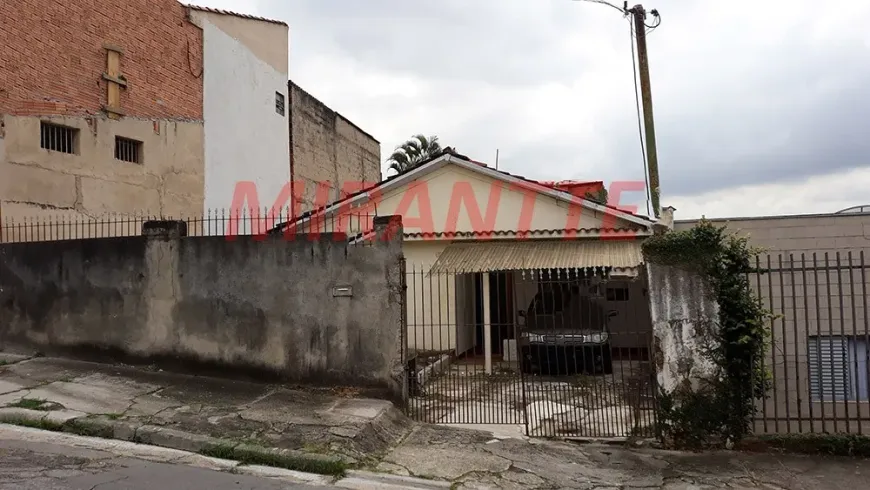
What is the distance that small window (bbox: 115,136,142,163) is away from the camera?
12.4 m

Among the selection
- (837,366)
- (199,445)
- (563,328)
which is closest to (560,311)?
(563,328)

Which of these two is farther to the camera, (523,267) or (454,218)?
(454,218)

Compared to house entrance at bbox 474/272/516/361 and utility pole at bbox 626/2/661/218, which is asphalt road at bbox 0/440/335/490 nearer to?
house entrance at bbox 474/272/516/361

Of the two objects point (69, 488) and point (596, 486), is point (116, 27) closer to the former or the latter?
point (69, 488)

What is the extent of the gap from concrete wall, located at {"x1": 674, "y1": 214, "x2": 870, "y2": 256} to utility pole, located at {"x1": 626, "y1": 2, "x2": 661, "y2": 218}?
11.3ft

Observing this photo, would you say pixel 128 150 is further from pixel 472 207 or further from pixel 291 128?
pixel 472 207

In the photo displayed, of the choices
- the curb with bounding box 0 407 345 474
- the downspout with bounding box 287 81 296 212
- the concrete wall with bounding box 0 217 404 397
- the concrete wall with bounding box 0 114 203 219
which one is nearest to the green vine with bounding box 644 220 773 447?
the concrete wall with bounding box 0 217 404 397

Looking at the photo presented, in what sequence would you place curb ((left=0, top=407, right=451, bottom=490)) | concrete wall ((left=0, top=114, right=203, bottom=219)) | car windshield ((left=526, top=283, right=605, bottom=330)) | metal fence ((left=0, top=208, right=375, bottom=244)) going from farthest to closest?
1. concrete wall ((left=0, top=114, right=203, bottom=219))
2. car windshield ((left=526, top=283, right=605, bottom=330))
3. metal fence ((left=0, top=208, right=375, bottom=244))
4. curb ((left=0, top=407, right=451, bottom=490))

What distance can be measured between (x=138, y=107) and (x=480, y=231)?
810 cm

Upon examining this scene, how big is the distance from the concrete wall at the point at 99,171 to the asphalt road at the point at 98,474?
6.39 m

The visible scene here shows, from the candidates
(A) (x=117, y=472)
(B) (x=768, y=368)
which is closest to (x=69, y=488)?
(A) (x=117, y=472)

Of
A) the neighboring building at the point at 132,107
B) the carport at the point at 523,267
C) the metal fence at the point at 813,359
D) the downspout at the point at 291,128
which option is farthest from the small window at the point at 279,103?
the metal fence at the point at 813,359

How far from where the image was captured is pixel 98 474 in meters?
5.07

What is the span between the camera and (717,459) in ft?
20.3
